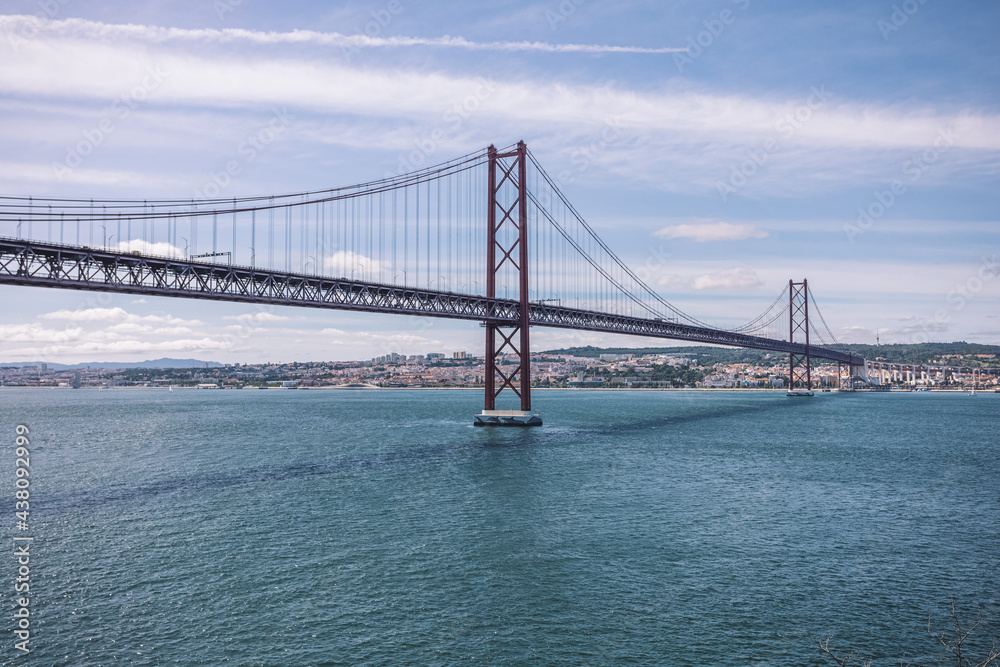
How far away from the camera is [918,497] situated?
84.3ft

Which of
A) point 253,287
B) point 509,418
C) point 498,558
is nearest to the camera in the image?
point 498,558

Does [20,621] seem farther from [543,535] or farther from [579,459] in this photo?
[579,459]

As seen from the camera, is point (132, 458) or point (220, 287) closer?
point (220, 287)

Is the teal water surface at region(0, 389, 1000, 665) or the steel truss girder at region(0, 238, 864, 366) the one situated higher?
the steel truss girder at region(0, 238, 864, 366)

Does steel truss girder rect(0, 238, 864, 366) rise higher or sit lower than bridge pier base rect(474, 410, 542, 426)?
higher

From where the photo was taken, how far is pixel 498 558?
17109 mm

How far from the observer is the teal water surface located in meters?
12.1

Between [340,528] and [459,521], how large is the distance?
3745mm

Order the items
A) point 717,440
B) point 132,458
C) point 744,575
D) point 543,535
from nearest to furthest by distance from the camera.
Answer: point 744,575 < point 543,535 < point 132,458 < point 717,440

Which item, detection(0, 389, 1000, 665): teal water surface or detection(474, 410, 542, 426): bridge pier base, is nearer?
detection(0, 389, 1000, 665): teal water surface

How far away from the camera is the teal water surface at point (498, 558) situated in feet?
39.8

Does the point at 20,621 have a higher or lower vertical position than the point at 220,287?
lower

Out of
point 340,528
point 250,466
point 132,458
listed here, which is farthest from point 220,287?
point 340,528

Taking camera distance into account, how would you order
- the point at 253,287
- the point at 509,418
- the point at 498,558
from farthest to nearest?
1. the point at 509,418
2. the point at 253,287
3. the point at 498,558
